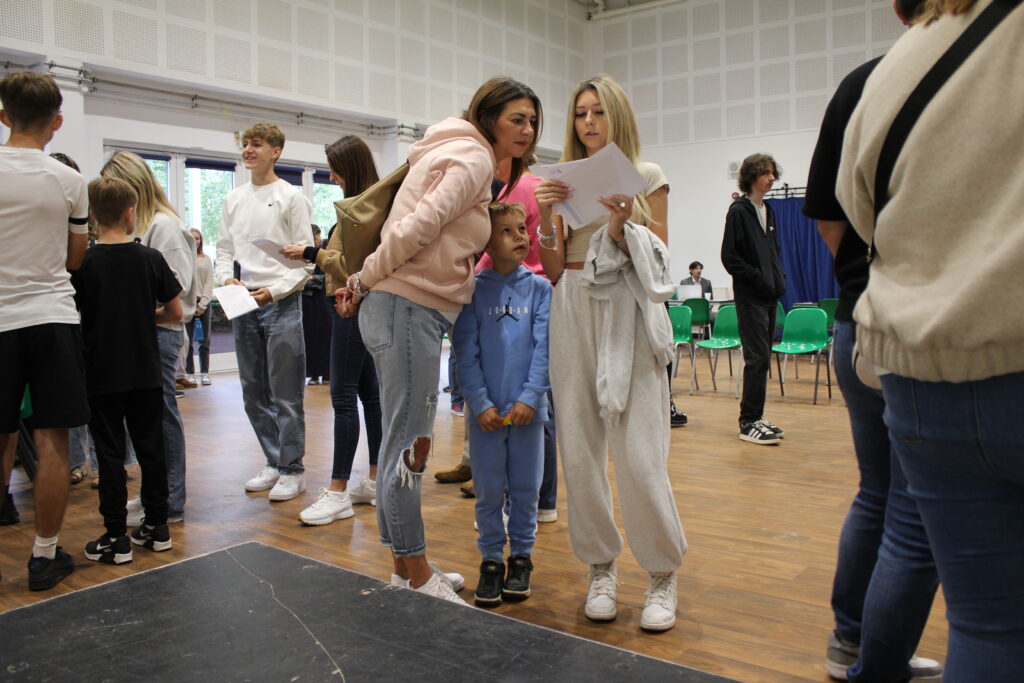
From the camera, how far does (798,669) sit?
1.97 m

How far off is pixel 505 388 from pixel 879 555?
114 cm

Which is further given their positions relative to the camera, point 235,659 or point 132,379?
point 132,379

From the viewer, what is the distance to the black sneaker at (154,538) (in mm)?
3029

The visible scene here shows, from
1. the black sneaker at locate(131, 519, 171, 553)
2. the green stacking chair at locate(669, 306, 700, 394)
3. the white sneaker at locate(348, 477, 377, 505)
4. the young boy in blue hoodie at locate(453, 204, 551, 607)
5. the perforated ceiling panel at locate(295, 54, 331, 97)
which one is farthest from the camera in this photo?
the perforated ceiling panel at locate(295, 54, 331, 97)

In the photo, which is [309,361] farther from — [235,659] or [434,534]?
[235,659]

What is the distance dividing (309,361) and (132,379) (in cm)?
457

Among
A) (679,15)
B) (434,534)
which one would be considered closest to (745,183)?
(434,534)

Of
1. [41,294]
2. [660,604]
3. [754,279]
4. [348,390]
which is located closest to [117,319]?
[41,294]

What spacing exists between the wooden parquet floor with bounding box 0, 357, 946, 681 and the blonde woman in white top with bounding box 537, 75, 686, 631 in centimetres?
18

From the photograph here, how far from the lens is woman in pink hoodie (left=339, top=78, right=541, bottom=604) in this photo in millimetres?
2143

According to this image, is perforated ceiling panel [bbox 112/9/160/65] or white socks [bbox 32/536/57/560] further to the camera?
perforated ceiling panel [bbox 112/9/160/65]

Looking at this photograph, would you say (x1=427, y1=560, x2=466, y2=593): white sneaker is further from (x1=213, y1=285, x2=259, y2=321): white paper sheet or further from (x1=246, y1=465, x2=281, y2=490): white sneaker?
(x1=246, y1=465, x2=281, y2=490): white sneaker

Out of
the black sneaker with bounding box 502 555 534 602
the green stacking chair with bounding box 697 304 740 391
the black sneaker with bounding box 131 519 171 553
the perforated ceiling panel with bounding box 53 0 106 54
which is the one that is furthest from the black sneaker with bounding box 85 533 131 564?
the perforated ceiling panel with bounding box 53 0 106 54

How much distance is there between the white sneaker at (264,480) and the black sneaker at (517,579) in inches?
71.2
